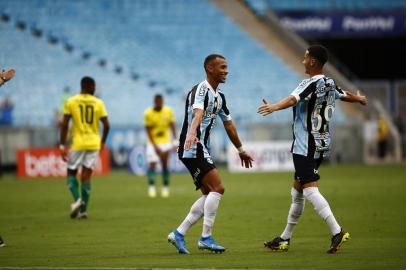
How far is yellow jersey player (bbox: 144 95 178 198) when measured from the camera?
896 inches

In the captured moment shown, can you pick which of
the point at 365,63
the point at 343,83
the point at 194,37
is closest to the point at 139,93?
the point at 194,37

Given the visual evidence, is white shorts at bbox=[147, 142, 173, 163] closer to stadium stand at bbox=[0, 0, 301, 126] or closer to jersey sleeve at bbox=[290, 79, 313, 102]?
jersey sleeve at bbox=[290, 79, 313, 102]

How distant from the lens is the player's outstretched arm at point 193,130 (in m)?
10.8

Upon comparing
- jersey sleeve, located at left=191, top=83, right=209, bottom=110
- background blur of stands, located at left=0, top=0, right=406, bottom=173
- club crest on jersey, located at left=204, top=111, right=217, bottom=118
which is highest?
background blur of stands, located at left=0, top=0, right=406, bottom=173

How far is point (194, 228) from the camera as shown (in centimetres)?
1470

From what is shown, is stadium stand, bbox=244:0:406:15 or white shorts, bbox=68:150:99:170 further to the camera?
stadium stand, bbox=244:0:406:15

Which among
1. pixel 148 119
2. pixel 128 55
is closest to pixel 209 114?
pixel 148 119

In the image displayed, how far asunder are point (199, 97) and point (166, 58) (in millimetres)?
31038

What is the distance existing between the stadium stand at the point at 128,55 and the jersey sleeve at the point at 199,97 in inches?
1109

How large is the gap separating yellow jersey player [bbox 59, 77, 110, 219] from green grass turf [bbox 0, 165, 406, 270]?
2.06 ft

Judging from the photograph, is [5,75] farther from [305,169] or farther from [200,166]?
[305,169]

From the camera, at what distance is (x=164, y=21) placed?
42812 millimetres

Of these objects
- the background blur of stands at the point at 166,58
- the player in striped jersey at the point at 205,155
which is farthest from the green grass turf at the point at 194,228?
the background blur of stands at the point at 166,58

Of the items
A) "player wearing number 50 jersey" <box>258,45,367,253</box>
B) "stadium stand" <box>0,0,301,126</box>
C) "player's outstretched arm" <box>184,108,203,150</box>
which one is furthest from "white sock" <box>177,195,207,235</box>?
"stadium stand" <box>0,0,301,126</box>
